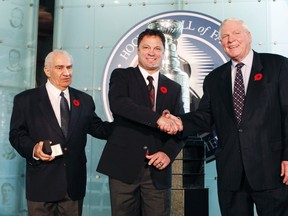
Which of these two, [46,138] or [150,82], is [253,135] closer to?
[150,82]

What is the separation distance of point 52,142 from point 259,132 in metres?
1.23

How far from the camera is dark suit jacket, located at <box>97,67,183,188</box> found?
2.54 meters

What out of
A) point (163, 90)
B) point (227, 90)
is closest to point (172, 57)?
point (163, 90)

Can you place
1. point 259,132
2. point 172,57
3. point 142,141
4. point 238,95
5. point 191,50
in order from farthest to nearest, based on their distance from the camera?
point 191,50 → point 172,57 → point 142,141 → point 238,95 → point 259,132

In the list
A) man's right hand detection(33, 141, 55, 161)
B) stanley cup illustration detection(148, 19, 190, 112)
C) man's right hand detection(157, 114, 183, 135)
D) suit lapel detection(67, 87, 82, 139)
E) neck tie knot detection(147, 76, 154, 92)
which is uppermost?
stanley cup illustration detection(148, 19, 190, 112)

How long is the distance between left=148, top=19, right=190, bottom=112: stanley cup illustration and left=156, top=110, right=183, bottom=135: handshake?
160 centimetres

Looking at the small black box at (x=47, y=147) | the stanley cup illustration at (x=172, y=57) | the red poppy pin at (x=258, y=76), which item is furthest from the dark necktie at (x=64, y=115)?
the stanley cup illustration at (x=172, y=57)

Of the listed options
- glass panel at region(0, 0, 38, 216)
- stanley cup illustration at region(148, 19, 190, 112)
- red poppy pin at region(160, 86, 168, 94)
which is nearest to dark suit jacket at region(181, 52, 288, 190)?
red poppy pin at region(160, 86, 168, 94)

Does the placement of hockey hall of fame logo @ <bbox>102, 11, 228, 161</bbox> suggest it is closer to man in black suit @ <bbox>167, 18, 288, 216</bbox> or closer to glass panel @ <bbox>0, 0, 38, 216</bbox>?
glass panel @ <bbox>0, 0, 38, 216</bbox>

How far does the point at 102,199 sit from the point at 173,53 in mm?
1818

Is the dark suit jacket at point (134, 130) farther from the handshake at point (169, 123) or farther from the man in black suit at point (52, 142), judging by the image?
the man in black suit at point (52, 142)

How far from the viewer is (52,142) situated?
273cm

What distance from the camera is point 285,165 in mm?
2312

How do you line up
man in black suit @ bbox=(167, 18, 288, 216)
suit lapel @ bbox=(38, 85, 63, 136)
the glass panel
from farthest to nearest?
1. the glass panel
2. suit lapel @ bbox=(38, 85, 63, 136)
3. man in black suit @ bbox=(167, 18, 288, 216)
